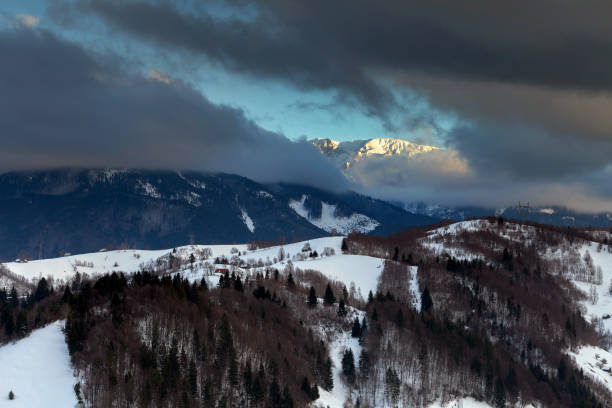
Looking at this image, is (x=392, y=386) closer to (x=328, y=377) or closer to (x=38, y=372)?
(x=328, y=377)

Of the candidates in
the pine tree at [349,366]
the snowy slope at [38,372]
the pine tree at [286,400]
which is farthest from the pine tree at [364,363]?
the snowy slope at [38,372]

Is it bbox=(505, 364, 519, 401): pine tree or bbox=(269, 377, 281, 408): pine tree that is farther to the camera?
bbox=(505, 364, 519, 401): pine tree

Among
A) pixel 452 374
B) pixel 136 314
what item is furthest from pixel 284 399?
pixel 452 374

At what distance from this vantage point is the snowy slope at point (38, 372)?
136m

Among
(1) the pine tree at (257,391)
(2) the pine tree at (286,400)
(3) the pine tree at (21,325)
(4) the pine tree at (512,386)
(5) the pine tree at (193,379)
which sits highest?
(3) the pine tree at (21,325)

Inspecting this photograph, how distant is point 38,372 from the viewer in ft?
475

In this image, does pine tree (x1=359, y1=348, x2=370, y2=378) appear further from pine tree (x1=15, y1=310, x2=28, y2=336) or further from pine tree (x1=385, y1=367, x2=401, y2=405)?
pine tree (x1=15, y1=310, x2=28, y2=336)

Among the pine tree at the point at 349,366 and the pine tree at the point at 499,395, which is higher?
the pine tree at the point at 349,366

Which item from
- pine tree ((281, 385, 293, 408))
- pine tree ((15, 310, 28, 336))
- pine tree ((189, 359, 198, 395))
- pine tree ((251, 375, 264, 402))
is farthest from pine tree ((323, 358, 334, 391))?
pine tree ((15, 310, 28, 336))

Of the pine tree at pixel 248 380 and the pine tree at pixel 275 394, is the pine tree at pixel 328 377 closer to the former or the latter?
the pine tree at pixel 275 394

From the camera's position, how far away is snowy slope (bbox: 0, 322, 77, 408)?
13550 cm

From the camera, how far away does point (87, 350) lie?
153125mm

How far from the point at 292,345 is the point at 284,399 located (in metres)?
33.2

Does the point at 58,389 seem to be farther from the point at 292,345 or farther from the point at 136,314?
the point at 292,345
